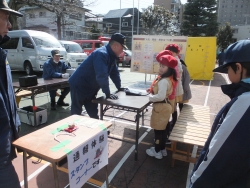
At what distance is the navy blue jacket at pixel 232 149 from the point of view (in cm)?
98

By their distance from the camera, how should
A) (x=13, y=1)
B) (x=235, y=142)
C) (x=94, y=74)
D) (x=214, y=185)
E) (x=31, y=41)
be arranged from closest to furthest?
(x=235, y=142) < (x=214, y=185) < (x=94, y=74) < (x=31, y=41) < (x=13, y=1)

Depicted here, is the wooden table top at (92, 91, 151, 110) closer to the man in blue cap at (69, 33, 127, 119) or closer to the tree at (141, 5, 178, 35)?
the man in blue cap at (69, 33, 127, 119)

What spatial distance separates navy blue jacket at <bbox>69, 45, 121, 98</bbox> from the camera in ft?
8.98

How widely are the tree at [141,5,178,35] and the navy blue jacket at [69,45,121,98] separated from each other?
2502cm

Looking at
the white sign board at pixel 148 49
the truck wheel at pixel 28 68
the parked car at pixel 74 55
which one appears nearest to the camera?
the white sign board at pixel 148 49

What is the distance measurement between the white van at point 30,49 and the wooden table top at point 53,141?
8051 mm

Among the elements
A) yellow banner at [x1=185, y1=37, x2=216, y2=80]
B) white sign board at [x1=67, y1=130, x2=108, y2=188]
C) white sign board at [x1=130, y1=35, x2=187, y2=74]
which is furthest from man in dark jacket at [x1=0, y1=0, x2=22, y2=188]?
yellow banner at [x1=185, y1=37, x2=216, y2=80]

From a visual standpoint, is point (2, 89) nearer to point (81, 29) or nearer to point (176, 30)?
point (176, 30)

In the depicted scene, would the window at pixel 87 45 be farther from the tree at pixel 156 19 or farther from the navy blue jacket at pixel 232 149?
the navy blue jacket at pixel 232 149

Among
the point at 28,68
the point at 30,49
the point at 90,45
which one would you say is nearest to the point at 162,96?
the point at 30,49

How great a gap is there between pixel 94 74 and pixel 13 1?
11.9 metres

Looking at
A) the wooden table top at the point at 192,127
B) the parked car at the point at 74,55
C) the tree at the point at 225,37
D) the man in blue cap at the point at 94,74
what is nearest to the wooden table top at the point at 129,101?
the man in blue cap at the point at 94,74

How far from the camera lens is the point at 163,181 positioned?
2.51m

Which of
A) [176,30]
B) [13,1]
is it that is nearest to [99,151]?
[13,1]
